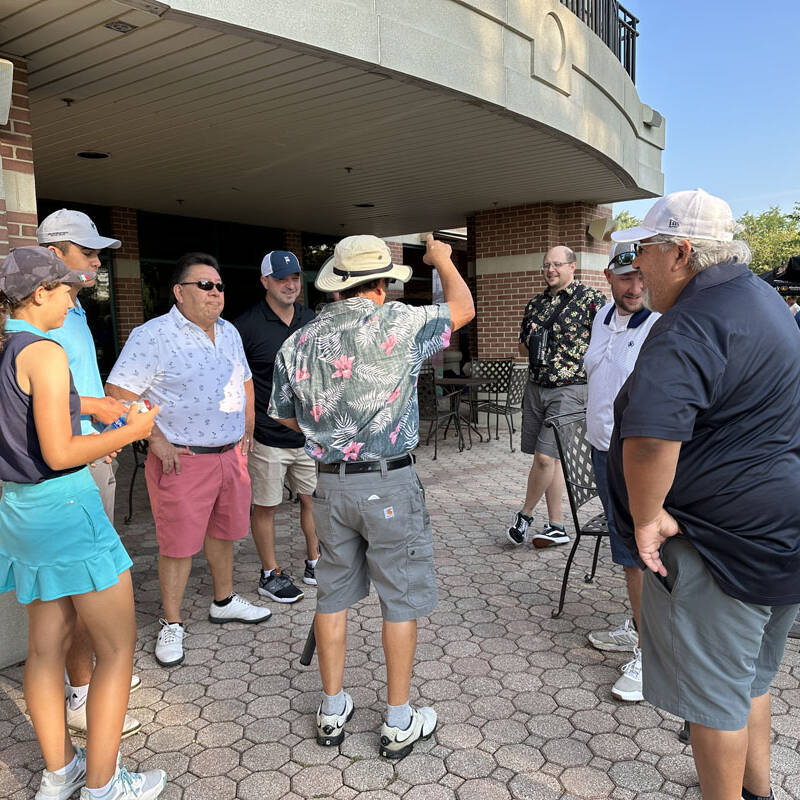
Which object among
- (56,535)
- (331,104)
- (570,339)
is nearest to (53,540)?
(56,535)

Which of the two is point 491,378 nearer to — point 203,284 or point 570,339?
point 570,339

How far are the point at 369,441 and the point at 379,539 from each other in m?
0.37

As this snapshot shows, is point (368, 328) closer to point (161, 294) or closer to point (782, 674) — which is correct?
point (782, 674)

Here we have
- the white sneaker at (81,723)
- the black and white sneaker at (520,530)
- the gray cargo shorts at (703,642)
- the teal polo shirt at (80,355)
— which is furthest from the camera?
the black and white sneaker at (520,530)

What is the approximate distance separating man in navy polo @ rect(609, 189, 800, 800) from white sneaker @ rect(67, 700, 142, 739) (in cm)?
205

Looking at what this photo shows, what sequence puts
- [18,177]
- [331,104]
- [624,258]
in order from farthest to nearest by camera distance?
[331,104]
[18,177]
[624,258]

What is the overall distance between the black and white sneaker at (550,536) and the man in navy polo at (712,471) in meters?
2.98

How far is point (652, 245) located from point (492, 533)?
3.77m

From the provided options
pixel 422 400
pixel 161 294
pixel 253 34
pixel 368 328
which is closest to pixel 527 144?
pixel 422 400

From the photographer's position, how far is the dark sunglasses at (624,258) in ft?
10.1

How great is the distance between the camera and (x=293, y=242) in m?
14.1

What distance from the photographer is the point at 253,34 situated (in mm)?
4312

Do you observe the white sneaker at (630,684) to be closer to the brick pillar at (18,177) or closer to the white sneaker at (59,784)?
the white sneaker at (59,784)

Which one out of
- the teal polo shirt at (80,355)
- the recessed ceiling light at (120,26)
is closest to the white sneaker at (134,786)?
the teal polo shirt at (80,355)
